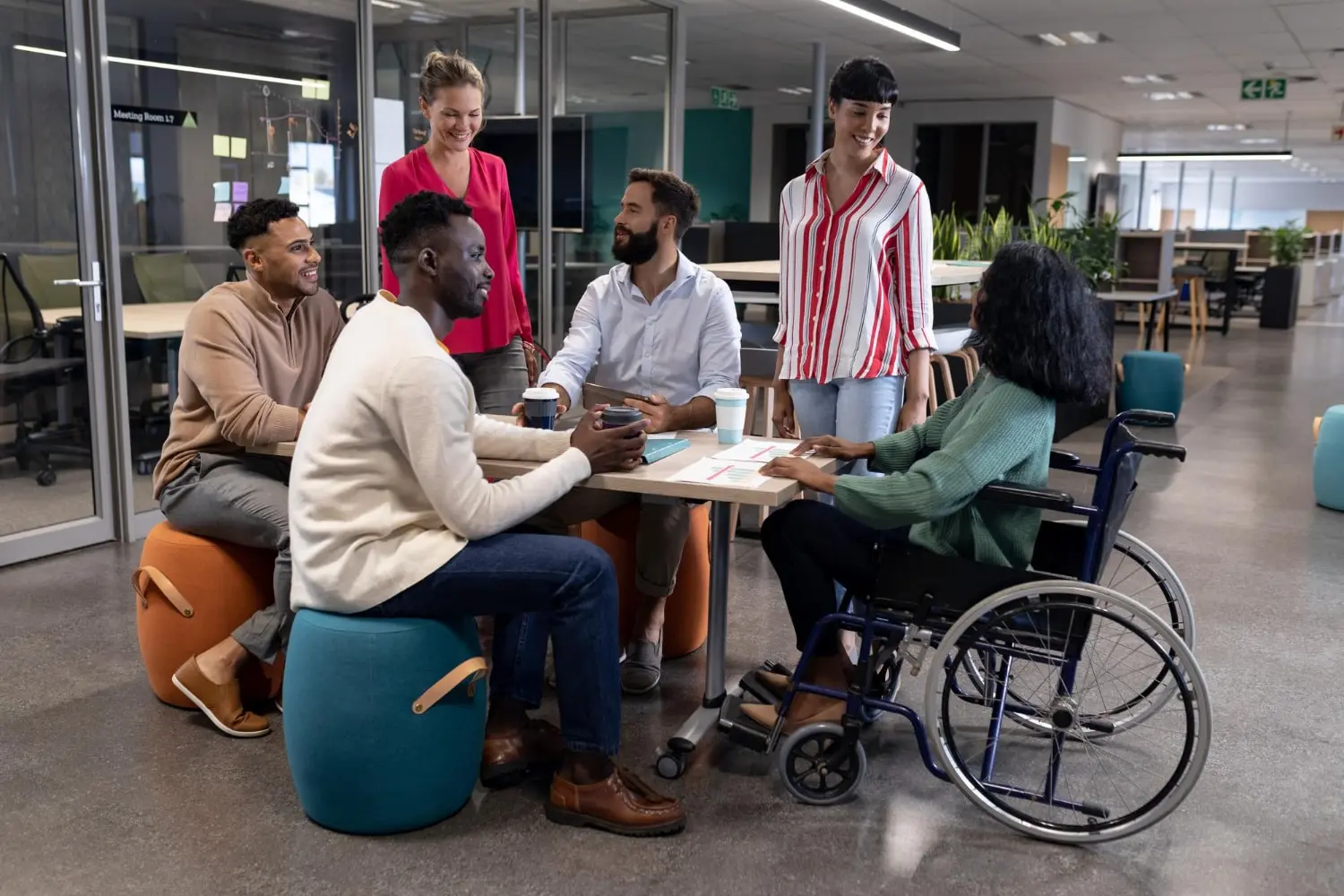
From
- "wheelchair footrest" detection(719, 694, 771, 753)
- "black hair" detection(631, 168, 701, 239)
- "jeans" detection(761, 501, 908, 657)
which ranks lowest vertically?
"wheelchair footrest" detection(719, 694, 771, 753)

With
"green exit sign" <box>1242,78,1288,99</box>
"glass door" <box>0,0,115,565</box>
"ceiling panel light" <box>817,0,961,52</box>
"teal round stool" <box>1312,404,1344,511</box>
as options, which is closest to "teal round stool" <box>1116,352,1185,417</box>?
"teal round stool" <box>1312,404,1344,511</box>

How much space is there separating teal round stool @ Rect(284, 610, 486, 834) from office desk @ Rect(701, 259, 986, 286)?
8.21 feet

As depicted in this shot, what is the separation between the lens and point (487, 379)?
134 inches

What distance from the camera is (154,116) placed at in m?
4.53

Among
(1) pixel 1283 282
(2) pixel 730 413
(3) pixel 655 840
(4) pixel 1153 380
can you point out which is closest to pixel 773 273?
(2) pixel 730 413

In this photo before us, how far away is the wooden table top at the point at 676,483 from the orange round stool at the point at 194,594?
732 millimetres

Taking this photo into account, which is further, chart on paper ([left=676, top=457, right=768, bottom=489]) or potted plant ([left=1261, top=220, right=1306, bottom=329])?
potted plant ([left=1261, top=220, right=1306, bottom=329])

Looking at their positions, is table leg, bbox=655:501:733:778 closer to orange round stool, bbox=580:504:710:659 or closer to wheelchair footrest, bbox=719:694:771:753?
wheelchair footrest, bbox=719:694:771:753

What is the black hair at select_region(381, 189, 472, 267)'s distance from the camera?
2.25 metres

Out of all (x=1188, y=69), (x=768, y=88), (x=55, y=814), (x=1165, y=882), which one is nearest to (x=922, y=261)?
(x=1165, y=882)

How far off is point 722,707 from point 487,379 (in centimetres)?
126

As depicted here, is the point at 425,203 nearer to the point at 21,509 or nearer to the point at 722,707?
the point at 722,707

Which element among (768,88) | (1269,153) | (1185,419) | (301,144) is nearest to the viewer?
(301,144)

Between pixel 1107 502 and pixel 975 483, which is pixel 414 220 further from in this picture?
pixel 1107 502
